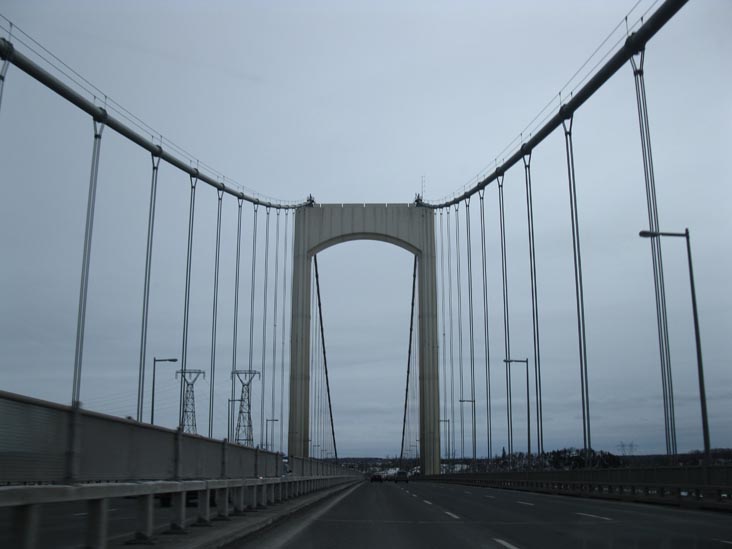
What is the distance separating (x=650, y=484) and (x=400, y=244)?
3056 cm

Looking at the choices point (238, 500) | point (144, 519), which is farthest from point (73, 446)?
point (238, 500)

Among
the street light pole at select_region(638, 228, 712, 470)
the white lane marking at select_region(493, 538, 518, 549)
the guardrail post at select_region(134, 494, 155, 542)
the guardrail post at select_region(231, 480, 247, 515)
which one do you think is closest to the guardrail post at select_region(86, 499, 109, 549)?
the guardrail post at select_region(134, 494, 155, 542)

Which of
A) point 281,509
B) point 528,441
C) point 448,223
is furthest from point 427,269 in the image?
point 281,509

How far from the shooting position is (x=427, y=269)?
1897 inches

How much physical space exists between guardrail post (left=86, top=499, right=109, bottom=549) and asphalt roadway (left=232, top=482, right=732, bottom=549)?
262 cm

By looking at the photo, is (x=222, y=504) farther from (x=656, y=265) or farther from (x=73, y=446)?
(x=656, y=265)

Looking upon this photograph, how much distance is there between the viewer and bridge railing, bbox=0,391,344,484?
5273 millimetres

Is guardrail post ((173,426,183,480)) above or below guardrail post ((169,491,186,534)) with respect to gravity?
above

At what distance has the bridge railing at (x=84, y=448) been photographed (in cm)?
527

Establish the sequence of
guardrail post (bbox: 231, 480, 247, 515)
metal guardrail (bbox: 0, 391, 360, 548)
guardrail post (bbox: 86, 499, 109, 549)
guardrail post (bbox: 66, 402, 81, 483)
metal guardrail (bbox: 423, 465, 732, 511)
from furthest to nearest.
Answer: metal guardrail (bbox: 423, 465, 732, 511) < guardrail post (bbox: 231, 480, 247, 515) < guardrail post (bbox: 86, 499, 109, 549) < guardrail post (bbox: 66, 402, 81, 483) < metal guardrail (bbox: 0, 391, 360, 548)

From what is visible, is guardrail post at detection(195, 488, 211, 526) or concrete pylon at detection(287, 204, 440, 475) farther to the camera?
concrete pylon at detection(287, 204, 440, 475)

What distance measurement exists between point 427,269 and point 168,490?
40.8m

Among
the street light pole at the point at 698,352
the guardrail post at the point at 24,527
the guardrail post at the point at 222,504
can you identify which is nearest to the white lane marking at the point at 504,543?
the guardrail post at the point at 222,504

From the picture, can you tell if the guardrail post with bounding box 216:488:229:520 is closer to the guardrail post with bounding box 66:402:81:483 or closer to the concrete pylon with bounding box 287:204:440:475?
the guardrail post with bounding box 66:402:81:483
